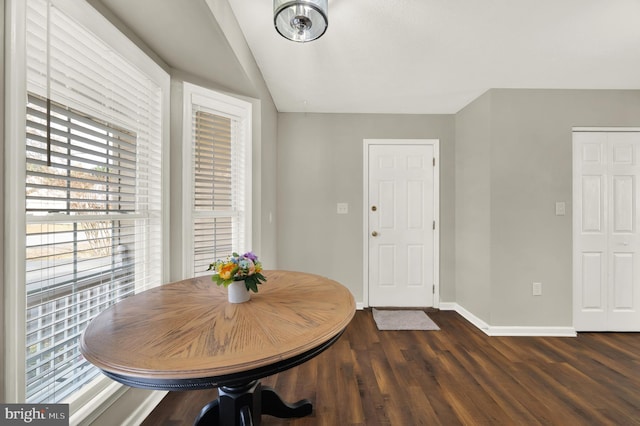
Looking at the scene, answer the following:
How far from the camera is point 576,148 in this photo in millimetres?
2465

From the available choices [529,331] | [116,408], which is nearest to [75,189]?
[116,408]

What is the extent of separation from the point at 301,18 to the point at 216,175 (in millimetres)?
1225

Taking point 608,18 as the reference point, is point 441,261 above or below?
below

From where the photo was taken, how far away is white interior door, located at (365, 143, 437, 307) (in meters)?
3.06

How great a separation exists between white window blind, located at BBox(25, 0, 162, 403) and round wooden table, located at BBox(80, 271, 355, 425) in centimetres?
22

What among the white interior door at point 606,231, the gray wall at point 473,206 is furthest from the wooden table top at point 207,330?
the white interior door at point 606,231

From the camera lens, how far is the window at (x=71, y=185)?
2.83 feet

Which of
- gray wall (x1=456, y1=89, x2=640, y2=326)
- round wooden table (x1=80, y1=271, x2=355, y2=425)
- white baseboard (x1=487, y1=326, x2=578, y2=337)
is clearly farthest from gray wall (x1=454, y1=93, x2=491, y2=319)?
round wooden table (x1=80, y1=271, x2=355, y2=425)

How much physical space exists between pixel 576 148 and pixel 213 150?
3.39m

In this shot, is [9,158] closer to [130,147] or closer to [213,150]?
[130,147]

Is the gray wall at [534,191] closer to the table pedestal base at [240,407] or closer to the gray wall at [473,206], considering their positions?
the gray wall at [473,206]

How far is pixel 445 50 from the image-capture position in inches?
73.7

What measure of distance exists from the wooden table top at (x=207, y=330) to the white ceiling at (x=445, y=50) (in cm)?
163

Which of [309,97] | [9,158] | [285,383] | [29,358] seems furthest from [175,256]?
→ [309,97]
